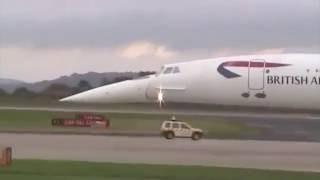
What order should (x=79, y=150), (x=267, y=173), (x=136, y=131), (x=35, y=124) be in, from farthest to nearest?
1. (x=35, y=124)
2. (x=136, y=131)
3. (x=79, y=150)
4. (x=267, y=173)

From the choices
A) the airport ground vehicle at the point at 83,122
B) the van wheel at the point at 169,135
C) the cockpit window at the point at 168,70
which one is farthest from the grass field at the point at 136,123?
the cockpit window at the point at 168,70

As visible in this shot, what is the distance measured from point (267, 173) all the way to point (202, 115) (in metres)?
28.3

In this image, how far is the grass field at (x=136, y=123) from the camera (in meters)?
37.7

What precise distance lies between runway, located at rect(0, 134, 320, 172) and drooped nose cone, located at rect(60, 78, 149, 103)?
222cm

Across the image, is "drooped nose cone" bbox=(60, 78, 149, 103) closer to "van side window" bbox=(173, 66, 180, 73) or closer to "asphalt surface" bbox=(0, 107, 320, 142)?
"asphalt surface" bbox=(0, 107, 320, 142)

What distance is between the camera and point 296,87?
27578mm

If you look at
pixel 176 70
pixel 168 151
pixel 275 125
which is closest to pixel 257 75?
pixel 176 70

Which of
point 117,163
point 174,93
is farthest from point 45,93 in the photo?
point 117,163

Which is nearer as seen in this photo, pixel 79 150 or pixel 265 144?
pixel 79 150

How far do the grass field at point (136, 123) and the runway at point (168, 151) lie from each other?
5.09m

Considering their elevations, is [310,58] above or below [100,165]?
above

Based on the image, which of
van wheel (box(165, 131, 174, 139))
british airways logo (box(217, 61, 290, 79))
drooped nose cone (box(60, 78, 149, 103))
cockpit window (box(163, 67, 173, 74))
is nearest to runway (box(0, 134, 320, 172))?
van wheel (box(165, 131, 174, 139))

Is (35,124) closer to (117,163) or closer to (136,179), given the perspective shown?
(117,163)

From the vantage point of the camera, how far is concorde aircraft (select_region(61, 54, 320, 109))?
27578mm
